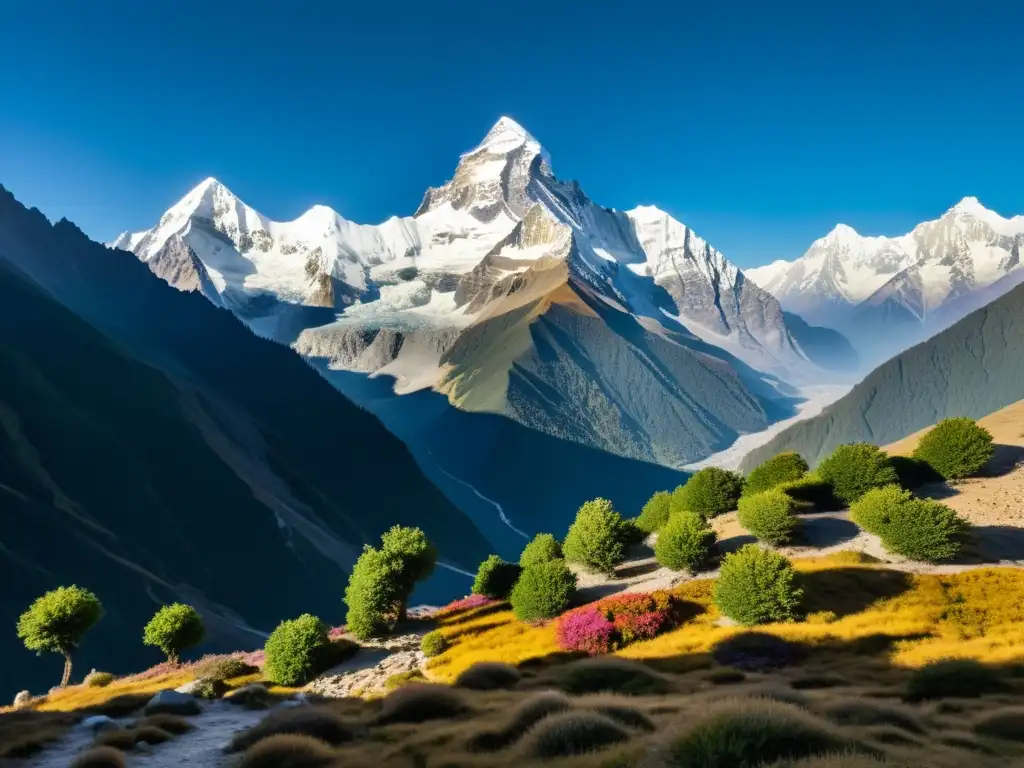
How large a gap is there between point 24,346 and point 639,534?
172589 mm

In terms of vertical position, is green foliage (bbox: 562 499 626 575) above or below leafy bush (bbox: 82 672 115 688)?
above

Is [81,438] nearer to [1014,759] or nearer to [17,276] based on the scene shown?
[17,276]

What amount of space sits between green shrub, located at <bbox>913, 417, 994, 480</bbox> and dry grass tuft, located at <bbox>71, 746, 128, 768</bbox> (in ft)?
193

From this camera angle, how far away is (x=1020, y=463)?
173ft

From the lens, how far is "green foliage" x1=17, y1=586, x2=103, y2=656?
4881 centimetres

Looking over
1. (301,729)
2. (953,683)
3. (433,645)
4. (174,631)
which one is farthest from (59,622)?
(953,683)

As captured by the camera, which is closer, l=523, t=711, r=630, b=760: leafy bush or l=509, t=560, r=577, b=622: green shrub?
l=523, t=711, r=630, b=760: leafy bush

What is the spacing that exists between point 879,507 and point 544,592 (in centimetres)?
2368

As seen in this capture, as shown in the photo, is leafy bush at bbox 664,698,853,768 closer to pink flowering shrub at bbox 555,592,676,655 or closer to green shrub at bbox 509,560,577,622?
pink flowering shrub at bbox 555,592,676,655

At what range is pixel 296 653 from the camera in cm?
3909

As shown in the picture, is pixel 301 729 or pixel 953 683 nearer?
pixel 301 729

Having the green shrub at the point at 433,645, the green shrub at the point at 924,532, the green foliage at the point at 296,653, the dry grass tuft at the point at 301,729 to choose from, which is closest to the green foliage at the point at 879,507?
the green shrub at the point at 924,532

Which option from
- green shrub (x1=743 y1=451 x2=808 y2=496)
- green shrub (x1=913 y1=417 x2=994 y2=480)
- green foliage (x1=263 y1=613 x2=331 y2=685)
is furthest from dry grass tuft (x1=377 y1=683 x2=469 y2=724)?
green shrub (x1=913 y1=417 x2=994 y2=480)

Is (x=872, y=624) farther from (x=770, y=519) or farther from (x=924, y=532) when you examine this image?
Result: (x=770, y=519)
